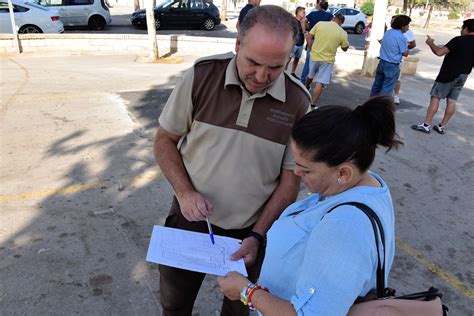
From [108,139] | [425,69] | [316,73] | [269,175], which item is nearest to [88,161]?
[108,139]

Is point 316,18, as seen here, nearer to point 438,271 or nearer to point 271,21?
point 438,271

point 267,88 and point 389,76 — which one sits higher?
point 267,88

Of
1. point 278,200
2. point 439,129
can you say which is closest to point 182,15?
point 439,129

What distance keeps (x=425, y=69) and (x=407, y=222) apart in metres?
11.3

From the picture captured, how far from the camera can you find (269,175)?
1.81m

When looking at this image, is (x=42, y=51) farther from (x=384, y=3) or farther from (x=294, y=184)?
(x=294, y=184)

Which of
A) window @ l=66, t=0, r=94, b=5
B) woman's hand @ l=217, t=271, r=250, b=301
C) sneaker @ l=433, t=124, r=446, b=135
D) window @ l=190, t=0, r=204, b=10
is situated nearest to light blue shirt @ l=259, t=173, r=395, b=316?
woman's hand @ l=217, t=271, r=250, b=301

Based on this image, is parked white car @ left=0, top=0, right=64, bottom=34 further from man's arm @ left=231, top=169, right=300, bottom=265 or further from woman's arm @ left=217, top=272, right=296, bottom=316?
woman's arm @ left=217, top=272, right=296, bottom=316

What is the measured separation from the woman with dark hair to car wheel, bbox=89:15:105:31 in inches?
689

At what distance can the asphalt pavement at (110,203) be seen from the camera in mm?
2760

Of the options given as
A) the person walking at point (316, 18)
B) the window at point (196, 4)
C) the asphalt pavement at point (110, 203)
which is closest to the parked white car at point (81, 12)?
the window at point (196, 4)

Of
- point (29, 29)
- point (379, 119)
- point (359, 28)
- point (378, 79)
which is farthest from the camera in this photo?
point (359, 28)

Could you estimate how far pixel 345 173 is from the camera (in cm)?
118

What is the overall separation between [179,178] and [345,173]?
90 cm
